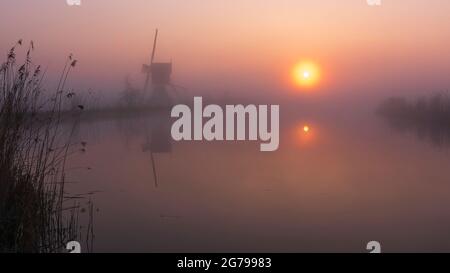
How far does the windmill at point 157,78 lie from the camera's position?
8.87 ft

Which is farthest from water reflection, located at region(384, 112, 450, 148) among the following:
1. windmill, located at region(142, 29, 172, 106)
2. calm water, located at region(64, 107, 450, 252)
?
windmill, located at region(142, 29, 172, 106)

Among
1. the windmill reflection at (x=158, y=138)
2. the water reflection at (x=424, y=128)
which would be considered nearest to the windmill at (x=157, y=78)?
the windmill reflection at (x=158, y=138)

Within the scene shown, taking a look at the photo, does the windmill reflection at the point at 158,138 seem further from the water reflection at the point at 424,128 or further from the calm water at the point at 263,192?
the water reflection at the point at 424,128

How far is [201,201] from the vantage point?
3.94 meters

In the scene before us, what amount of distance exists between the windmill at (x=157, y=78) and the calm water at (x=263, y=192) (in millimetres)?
116

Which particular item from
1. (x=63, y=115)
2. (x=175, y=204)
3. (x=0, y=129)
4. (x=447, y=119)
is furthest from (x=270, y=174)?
(x=0, y=129)

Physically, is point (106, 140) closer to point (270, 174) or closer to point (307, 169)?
point (270, 174)

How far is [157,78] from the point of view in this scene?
2.66m

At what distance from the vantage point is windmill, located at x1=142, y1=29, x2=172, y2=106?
2.70 metres

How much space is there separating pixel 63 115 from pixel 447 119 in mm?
2395

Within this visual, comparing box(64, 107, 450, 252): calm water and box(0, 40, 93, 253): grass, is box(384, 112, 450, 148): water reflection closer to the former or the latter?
box(64, 107, 450, 252): calm water

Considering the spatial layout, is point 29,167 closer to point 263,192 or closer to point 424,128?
point 263,192

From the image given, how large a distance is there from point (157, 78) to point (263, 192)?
4.90 feet

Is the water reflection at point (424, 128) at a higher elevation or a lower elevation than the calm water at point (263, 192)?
higher
